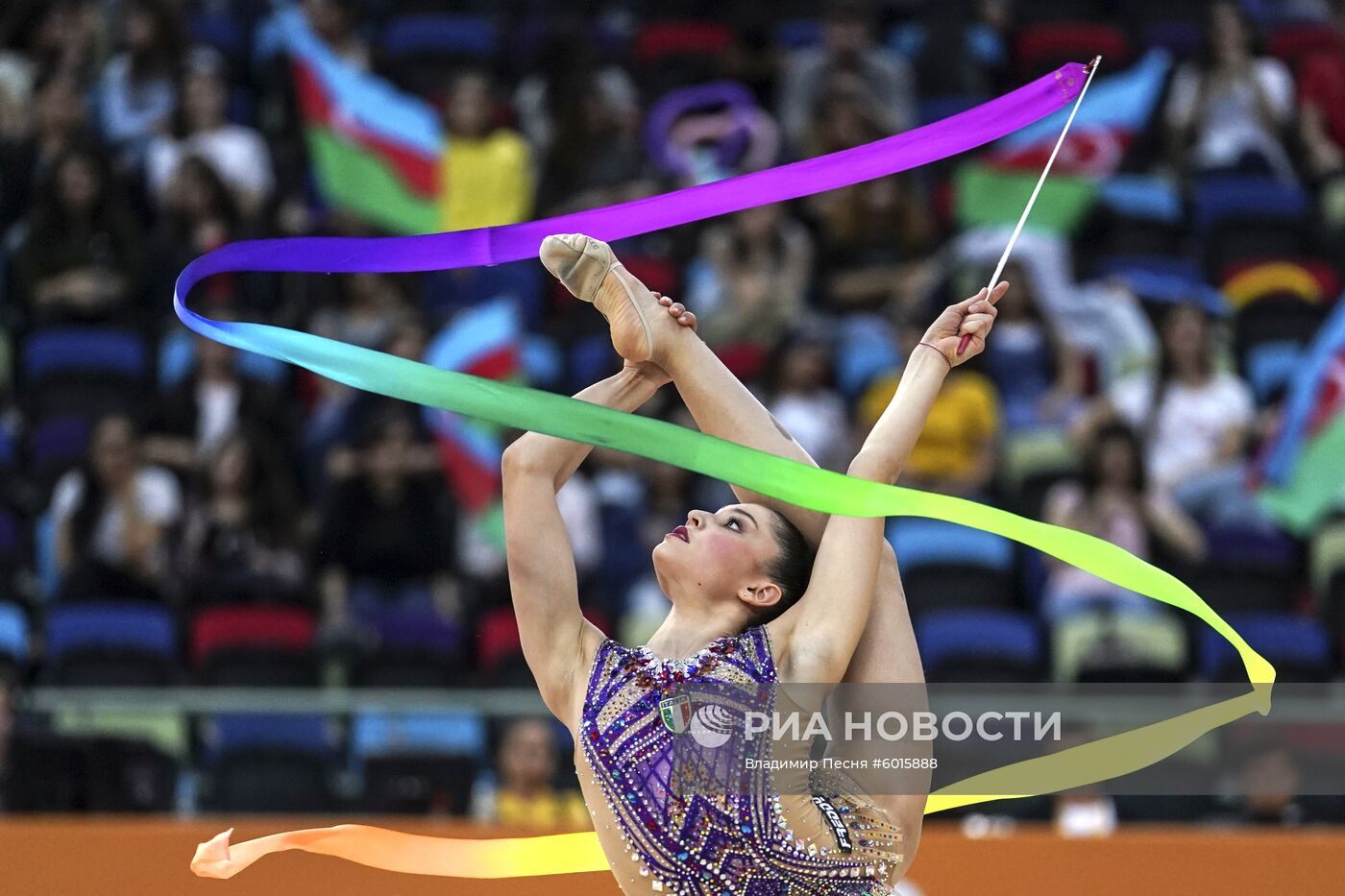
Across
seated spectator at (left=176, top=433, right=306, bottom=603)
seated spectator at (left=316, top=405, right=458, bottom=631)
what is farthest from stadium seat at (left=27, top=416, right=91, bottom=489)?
seated spectator at (left=316, top=405, right=458, bottom=631)

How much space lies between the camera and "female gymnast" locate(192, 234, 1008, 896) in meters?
2.64

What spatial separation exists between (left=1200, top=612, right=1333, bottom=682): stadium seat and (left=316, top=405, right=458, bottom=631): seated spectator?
253 centimetres

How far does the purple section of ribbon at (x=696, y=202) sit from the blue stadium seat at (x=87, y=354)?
13.9ft

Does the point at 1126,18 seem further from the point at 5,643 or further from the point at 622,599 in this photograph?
the point at 5,643

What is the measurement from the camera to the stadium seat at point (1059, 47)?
8.28m

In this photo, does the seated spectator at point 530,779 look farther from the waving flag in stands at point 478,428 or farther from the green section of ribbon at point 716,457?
the green section of ribbon at point 716,457

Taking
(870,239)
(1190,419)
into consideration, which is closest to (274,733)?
(870,239)

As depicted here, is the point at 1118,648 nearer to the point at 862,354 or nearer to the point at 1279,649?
the point at 1279,649

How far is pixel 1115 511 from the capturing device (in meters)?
6.21

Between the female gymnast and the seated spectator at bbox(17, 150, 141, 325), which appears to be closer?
the female gymnast

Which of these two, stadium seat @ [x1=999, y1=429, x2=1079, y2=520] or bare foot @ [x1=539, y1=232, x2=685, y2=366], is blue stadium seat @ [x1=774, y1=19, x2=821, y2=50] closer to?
stadium seat @ [x1=999, y1=429, x2=1079, y2=520]

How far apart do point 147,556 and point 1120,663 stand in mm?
3299

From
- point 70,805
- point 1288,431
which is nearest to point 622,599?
point 70,805

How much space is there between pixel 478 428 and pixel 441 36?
2.62 metres
